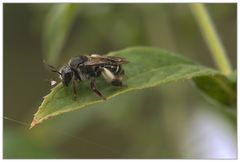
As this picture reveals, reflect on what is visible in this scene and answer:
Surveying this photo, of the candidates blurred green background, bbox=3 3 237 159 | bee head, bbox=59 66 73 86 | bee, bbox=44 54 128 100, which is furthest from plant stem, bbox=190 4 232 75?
blurred green background, bbox=3 3 237 159

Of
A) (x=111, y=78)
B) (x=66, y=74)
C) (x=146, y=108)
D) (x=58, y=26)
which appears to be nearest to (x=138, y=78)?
(x=111, y=78)

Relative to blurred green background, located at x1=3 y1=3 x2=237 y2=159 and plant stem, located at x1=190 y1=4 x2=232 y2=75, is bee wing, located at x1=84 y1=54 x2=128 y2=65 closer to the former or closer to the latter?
plant stem, located at x1=190 y1=4 x2=232 y2=75

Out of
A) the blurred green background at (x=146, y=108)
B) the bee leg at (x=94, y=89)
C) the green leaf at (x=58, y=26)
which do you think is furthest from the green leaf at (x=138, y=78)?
the blurred green background at (x=146, y=108)

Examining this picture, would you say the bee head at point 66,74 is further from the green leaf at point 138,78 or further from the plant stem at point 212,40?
the plant stem at point 212,40

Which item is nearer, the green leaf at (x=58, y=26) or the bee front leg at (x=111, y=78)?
the bee front leg at (x=111, y=78)

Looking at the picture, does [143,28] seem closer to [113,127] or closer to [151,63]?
[113,127]

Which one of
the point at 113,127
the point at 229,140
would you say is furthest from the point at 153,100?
the point at 229,140
